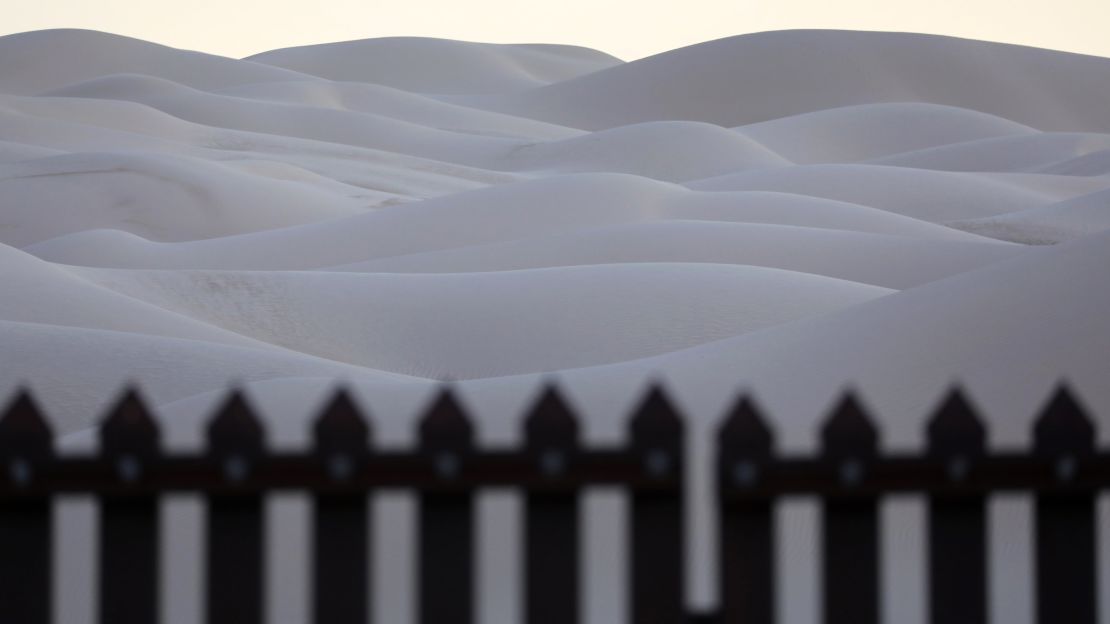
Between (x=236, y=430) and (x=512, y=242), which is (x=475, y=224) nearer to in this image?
(x=512, y=242)

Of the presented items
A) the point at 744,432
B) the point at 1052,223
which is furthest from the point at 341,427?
the point at 1052,223

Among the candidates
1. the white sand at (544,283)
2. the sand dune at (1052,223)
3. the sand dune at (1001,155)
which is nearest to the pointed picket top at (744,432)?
the white sand at (544,283)

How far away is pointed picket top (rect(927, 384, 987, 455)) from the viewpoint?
5.99 feet

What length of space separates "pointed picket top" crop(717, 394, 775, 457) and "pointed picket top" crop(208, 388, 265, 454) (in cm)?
65

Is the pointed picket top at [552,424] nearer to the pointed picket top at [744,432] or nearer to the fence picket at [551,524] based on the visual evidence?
the fence picket at [551,524]

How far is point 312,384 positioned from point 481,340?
2344mm

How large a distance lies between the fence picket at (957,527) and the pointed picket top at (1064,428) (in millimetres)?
95

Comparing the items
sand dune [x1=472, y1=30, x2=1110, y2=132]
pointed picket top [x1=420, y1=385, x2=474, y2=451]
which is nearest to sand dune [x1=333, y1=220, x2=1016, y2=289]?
pointed picket top [x1=420, y1=385, x2=474, y2=451]

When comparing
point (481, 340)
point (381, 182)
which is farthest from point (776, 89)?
point (481, 340)

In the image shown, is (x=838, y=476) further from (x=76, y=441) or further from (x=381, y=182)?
(x=381, y=182)

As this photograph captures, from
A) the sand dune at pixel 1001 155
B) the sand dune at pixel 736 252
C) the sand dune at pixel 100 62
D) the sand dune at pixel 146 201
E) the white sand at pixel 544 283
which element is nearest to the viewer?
the white sand at pixel 544 283

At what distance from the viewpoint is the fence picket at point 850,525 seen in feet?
5.98

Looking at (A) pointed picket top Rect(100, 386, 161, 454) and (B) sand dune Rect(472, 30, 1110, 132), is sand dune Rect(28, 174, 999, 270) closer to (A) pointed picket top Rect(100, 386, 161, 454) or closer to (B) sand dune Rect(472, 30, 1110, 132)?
(A) pointed picket top Rect(100, 386, 161, 454)

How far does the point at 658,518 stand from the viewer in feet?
6.00
